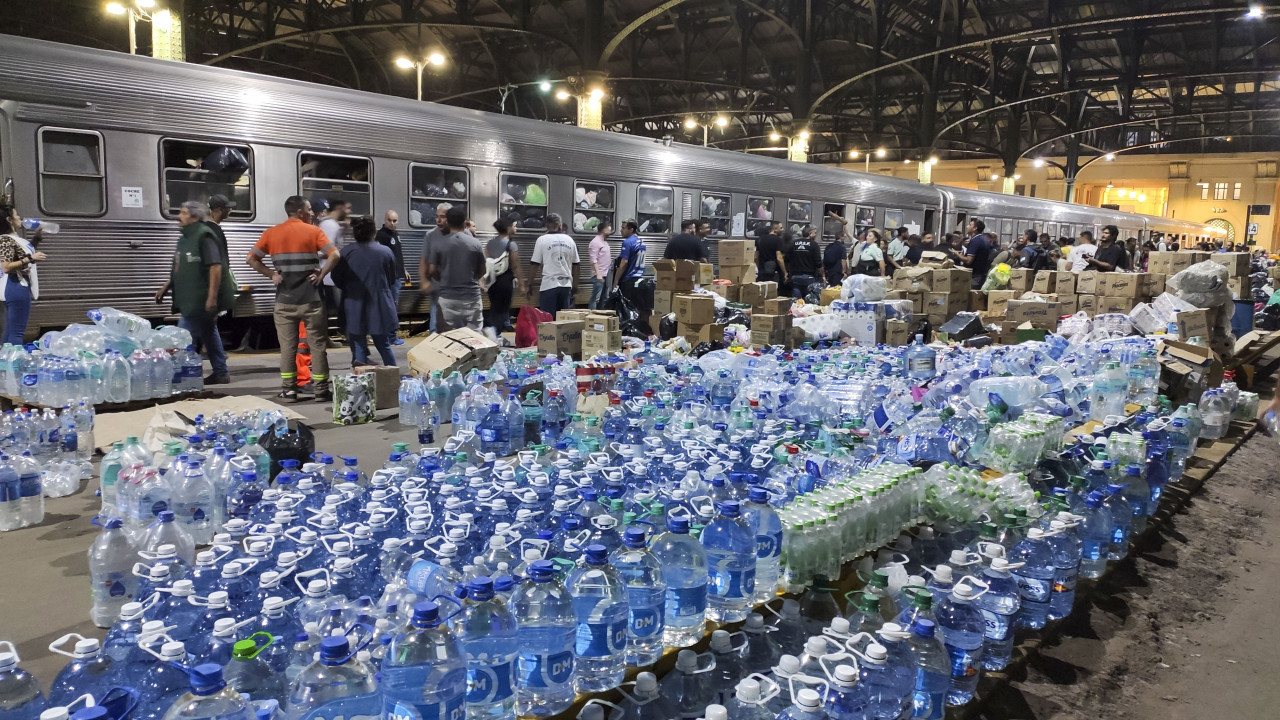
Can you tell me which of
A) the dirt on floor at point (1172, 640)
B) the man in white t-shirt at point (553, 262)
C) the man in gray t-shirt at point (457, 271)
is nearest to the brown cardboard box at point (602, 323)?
the man in gray t-shirt at point (457, 271)

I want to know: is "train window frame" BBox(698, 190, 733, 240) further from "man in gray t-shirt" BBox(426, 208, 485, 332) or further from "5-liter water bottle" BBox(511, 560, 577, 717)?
"5-liter water bottle" BBox(511, 560, 577, 717)

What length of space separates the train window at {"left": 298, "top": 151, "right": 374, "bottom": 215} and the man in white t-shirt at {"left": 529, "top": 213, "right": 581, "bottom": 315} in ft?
6.70

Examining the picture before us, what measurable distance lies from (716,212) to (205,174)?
8013mm

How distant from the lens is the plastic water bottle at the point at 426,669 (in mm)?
1654

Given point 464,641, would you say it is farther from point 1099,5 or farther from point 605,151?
point 1099,5

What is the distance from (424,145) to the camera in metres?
9.33

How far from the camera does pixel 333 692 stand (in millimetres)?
1582

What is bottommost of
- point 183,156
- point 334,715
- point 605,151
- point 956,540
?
point 956,540

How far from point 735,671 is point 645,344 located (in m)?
5.39

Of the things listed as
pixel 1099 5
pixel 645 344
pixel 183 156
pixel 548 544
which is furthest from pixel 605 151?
pixel 1099 5

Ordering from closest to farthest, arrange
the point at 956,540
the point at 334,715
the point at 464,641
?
the point at 334,715 < the point at 464,641 < the point at 956,540

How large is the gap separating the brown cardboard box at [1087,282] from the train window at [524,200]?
7152mm

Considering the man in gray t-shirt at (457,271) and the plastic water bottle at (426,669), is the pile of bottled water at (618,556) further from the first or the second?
the man in gray t-shirt at (457,271)

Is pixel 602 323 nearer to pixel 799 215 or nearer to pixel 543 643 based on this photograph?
pixel 543 643
